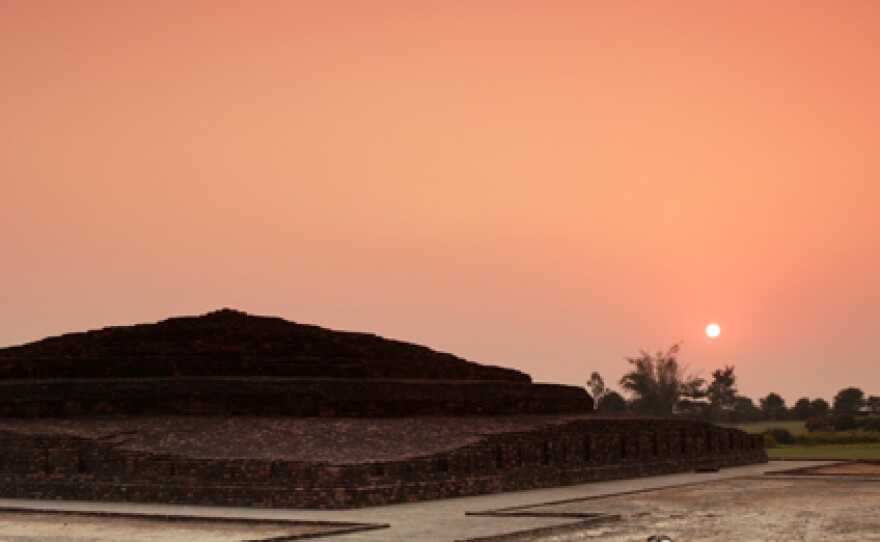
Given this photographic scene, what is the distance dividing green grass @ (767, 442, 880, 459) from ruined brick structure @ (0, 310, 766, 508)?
5865 mm

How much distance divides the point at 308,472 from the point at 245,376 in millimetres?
7813

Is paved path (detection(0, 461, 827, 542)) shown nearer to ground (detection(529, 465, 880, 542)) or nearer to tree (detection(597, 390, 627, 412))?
ground (detection(529, 465, 880, 542))

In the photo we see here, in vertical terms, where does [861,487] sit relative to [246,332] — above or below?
below

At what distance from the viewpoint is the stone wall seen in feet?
65.7

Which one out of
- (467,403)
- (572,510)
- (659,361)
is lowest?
(572,510)

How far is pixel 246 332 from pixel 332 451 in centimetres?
830

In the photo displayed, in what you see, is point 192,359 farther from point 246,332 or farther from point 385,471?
point 385,471

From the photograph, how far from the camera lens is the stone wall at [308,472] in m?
20.0

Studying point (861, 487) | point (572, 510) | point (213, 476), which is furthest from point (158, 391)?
point (861, 487)

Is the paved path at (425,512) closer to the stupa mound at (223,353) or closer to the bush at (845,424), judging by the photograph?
the stupa mound at (223,353)

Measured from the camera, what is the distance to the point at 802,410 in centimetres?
9762

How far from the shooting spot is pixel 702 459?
107ft

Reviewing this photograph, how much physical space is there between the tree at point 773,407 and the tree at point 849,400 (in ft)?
16.5

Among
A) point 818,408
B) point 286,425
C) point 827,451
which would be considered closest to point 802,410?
point 818,408
